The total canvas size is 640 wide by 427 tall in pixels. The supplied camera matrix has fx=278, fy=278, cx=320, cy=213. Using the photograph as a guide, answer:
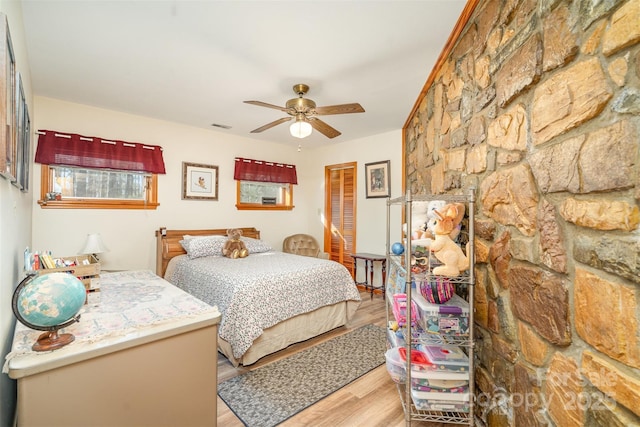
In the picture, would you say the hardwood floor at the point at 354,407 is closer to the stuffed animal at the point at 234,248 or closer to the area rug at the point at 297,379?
the area rug at the point at 297,379

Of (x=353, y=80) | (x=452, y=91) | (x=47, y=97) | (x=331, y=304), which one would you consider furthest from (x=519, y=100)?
(x=47, y=97)

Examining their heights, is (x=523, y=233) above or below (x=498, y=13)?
below

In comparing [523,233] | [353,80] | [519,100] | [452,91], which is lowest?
[523,233]

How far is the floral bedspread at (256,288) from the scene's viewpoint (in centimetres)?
234

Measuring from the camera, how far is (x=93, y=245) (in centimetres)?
309

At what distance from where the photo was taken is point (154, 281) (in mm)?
1974

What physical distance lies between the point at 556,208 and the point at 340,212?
4.04 metres

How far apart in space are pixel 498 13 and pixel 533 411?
6.33 ft

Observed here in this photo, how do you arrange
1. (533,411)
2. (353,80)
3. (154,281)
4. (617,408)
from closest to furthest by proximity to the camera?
(617,408), (533,411), (154,281), (353,80)

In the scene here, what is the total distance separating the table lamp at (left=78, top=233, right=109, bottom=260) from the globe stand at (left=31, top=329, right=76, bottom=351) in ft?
8.14

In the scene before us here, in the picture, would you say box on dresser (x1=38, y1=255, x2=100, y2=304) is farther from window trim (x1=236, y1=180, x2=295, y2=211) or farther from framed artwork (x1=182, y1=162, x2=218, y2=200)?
window trim (x1=236, y1=180, x2=295, y2=211)

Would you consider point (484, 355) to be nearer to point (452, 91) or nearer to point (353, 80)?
point (452, 91)

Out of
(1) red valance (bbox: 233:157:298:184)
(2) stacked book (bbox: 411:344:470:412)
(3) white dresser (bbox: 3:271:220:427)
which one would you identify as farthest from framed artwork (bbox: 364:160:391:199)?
(3) white dresser (bbox: 3:271:220:427)

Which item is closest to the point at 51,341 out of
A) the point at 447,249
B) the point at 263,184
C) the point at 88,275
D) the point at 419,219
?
the point at 88,275
